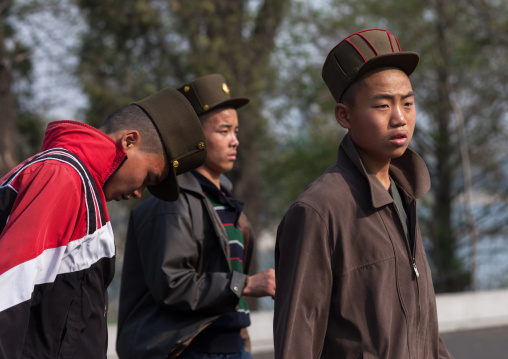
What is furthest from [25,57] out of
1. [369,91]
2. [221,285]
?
[369,91]

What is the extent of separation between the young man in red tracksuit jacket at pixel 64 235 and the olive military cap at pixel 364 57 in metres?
0.72

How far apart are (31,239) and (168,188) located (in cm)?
78

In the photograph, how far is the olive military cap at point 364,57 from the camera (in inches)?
105

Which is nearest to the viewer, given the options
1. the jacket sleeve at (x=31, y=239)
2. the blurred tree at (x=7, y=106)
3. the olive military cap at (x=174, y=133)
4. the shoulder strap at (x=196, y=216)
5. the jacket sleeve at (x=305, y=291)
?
the jacket sleeve at (x=31, y=239)

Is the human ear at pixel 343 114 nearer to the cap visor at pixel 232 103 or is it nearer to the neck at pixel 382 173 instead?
the neck at pixel 382 173

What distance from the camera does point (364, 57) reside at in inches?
105

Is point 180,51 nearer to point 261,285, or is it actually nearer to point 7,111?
point 7,111

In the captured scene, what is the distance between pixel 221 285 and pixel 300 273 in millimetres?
1238

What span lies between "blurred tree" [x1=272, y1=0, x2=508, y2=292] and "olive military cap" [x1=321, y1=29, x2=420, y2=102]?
1467cm

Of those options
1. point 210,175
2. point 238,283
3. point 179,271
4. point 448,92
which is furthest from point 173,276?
point 448,92

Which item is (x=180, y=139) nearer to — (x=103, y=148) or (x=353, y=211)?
(x=103, y=148)

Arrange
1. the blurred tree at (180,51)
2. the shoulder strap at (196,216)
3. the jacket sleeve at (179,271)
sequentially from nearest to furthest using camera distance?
the jacket sleeve at (179,271), the shoulder strap at (196,216), the blurred tree at (180,51)

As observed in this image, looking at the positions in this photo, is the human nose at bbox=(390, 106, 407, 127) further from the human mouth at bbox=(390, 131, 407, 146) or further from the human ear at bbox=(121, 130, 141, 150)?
the human ear at bbox=(121, 130, 141, 150)

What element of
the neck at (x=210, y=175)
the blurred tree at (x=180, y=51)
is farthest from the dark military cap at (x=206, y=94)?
the blurred tree at (x=180, y=51)
